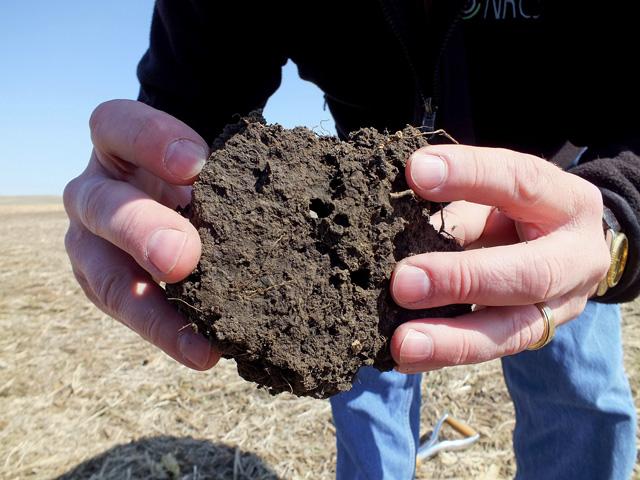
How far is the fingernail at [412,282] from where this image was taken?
118 cm

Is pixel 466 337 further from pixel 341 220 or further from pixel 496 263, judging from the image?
pixel 341 220

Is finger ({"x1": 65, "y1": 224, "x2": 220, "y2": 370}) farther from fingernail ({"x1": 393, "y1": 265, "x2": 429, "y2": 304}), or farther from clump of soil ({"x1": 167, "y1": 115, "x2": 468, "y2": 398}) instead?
fingernail ({"x1": 393, "y1": 265, "x2": 429, "y2": 304})

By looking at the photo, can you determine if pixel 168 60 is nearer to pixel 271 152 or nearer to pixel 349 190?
pixel 271 152

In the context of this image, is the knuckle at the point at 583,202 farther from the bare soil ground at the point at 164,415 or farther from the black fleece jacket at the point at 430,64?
the bare soil ground at the point at 164,415

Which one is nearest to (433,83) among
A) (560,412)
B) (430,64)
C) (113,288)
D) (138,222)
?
(430,64)

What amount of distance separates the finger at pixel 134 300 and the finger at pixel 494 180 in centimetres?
72

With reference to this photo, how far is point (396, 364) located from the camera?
1278mm

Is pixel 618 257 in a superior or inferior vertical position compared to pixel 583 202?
inferior

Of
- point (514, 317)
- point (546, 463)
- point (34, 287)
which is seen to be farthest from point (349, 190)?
point (34, 287)

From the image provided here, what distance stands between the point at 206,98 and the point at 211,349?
1198mm

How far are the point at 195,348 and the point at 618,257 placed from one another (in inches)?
52.5

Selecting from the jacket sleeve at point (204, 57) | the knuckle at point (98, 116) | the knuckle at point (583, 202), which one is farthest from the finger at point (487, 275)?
A: the jacket sleeve at point (204, 57)

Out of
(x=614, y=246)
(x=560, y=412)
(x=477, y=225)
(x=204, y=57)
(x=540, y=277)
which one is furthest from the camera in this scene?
(x=560, y=412)

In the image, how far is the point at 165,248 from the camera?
3.60 feet
